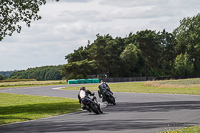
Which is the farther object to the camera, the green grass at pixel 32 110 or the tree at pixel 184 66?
the tree at pixel 184 66

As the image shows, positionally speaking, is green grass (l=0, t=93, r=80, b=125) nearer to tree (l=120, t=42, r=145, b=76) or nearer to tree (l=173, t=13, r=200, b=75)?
tree (l=120, t=42, r=145, b=76)

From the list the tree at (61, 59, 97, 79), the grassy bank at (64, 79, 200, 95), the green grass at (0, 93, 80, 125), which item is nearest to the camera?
the green grass at (0, 93, 80, 125)

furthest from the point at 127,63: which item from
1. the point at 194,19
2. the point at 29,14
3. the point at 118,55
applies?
the point at 29,14

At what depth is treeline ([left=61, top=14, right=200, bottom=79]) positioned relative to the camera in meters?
98.5

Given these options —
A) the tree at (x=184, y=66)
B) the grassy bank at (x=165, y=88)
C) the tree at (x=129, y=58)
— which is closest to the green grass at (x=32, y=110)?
the grassy bank at (x=165, y=88)

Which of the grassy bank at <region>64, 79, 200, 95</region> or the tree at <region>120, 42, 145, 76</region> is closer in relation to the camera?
the grassy bank at <region>64, 79, 200, 95</region>

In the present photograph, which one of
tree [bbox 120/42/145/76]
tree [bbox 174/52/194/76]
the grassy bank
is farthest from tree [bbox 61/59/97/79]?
the grassy bank

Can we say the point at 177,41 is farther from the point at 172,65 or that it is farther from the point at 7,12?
the point at 7,12

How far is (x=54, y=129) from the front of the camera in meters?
11.1

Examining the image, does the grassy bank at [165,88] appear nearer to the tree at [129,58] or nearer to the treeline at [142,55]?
the treeline at [142,55]

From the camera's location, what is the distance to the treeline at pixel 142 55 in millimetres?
98500

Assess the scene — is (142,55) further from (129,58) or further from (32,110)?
(32,110)

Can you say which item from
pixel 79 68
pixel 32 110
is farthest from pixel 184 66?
pixel 32 110

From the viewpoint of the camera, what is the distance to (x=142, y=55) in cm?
11475
